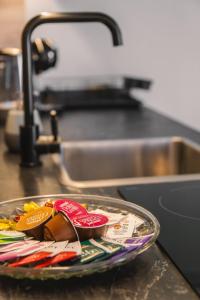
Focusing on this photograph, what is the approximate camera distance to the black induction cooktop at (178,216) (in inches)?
26.1

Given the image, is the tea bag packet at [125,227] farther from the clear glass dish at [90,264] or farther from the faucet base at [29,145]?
the faucet base at [29,145]

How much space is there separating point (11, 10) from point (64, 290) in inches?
73.3

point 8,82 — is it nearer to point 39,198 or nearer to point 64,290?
point 39,198

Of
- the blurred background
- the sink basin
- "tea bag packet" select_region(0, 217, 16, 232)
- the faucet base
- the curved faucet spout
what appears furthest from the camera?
the blurred background

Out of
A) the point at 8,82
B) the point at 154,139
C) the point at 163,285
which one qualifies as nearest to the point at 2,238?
the point at 163,285

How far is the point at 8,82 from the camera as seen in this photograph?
1.79 metres

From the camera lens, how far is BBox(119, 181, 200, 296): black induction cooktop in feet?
2.17

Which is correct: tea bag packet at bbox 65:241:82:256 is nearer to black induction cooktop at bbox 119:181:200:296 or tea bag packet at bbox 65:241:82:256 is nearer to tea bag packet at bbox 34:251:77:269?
tea bag packet at bbox 34:251:77:269

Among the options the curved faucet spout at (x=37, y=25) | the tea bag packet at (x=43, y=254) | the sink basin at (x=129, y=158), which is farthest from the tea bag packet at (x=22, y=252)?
the sink basin at (x=129, y=158)

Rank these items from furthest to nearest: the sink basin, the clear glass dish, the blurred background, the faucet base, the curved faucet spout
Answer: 1. the blurred background
2. the sink basin
3. the faucet base
4. the curved faucet spout
5. the clear glass dish

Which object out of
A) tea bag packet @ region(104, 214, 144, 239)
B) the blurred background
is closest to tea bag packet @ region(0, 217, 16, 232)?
tea bag packet @ region(104, 214, 144, 239)

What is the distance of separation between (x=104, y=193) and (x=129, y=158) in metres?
0.59

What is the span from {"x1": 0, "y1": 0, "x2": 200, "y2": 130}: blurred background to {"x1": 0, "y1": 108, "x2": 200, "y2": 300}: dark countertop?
0.42 meters

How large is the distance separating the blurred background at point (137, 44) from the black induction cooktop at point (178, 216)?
56.5 inches
